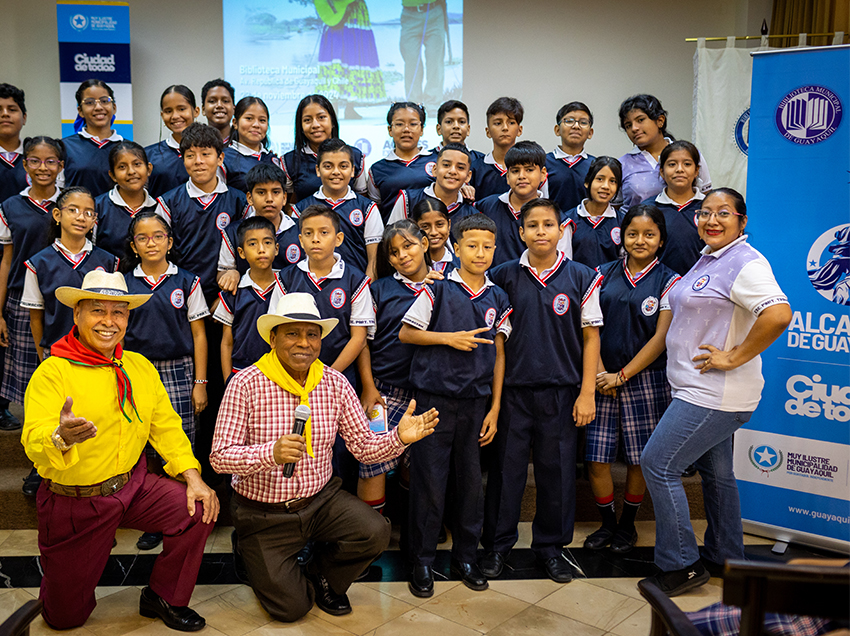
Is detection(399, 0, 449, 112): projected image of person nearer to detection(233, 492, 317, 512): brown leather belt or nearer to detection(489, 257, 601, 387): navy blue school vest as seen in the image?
detection(489, 257, 601, 387): navy blue school vest

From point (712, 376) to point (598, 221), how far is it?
1.21 meters

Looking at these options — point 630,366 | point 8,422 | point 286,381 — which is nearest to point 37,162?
point 8,422

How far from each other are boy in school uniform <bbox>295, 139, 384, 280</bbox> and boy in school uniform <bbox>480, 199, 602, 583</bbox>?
34.9 inches

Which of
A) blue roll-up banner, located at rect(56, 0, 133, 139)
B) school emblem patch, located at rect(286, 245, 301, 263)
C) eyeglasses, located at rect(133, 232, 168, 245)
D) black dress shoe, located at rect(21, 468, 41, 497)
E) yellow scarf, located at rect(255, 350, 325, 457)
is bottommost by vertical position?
black dress shoe, located at rect(21, 468, 41, 497)

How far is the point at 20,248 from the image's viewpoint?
12.3 ft

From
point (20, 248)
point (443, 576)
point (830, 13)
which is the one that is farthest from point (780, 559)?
point (830, 13)

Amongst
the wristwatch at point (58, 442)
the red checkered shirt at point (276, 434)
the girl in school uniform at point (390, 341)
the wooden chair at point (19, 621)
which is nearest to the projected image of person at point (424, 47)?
the girl in school uniform at point (390, 341)

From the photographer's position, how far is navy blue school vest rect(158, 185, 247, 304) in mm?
3721

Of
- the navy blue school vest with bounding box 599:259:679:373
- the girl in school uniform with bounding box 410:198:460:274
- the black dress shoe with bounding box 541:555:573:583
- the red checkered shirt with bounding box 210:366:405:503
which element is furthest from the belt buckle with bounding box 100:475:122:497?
the navy blue school vest with bounding box 599:259:679:373

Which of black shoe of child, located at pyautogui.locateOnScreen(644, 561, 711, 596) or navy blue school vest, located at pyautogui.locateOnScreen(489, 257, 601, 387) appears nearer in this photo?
black shoe of child, located at pyautogui.locateOnScreen(644, 561, 711, 596)

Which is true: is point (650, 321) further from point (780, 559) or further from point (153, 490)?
point (153, 490)

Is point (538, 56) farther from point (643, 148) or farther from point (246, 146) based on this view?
point (246, 146)

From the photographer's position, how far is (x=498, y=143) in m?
4.22

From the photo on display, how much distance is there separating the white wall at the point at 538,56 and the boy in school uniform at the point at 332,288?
13.1 ft
